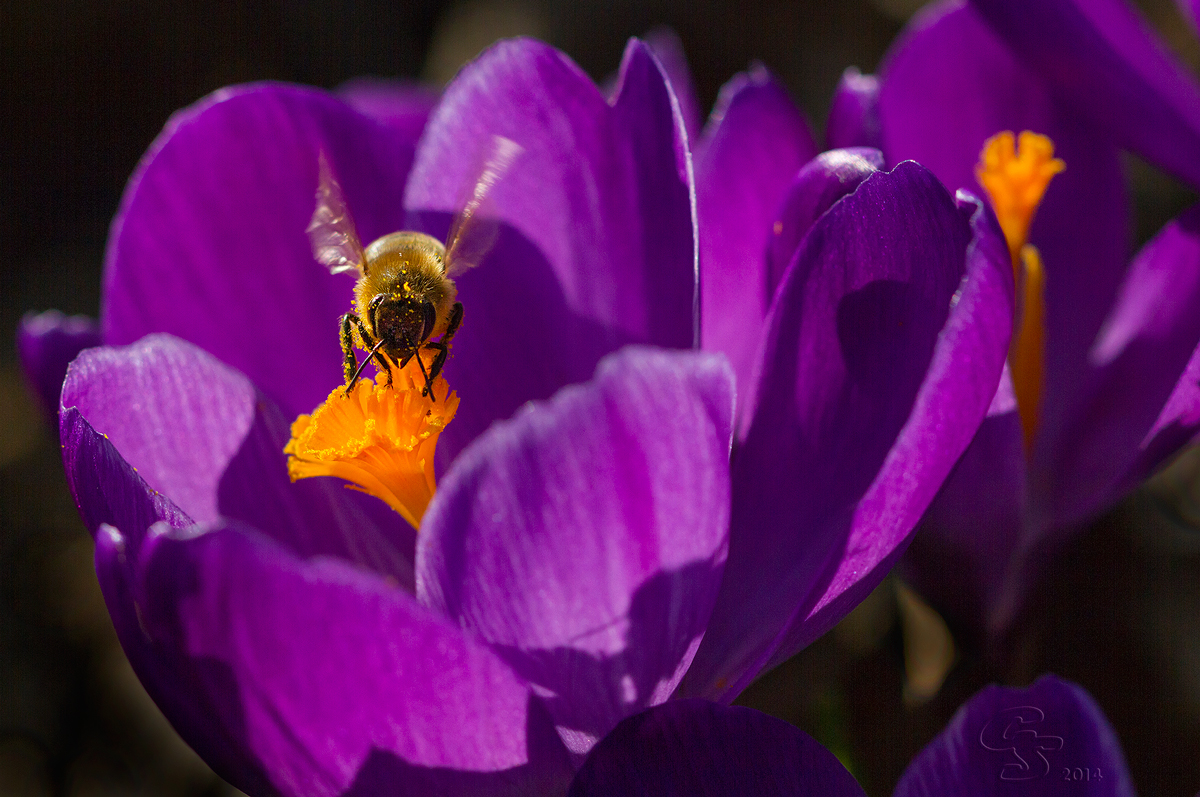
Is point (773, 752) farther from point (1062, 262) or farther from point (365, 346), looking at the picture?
point (1062, 262)

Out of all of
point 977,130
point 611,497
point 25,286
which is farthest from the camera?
point 25,286

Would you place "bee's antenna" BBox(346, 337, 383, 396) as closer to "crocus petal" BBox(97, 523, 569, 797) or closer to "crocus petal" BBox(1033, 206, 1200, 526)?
"crocus petal" BBox(97, 523, 569, 797)

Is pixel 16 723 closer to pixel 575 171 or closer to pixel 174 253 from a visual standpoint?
pixel 174 253

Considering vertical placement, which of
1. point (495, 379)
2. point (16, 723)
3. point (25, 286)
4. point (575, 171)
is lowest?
point (16, 723)

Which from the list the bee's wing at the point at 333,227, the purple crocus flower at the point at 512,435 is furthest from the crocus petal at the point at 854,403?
the bee's wing at the point at 333,227

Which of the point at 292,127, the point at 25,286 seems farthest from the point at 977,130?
the point at 25,286

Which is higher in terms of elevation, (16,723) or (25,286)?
(25,286)

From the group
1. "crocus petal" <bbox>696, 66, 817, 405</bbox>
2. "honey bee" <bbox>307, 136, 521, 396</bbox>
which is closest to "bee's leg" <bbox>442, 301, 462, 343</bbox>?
"honey bee" <bbox>307, 136, 521, 396</bbox>
